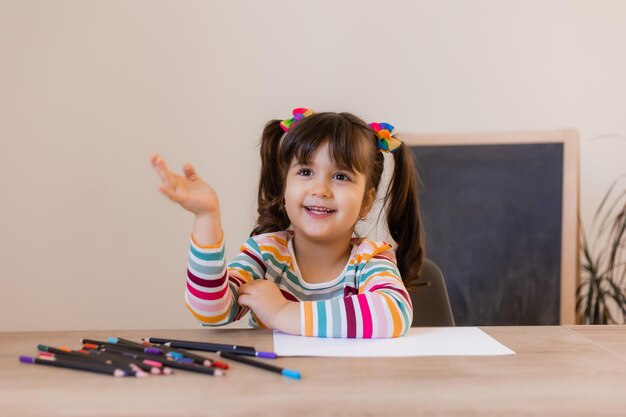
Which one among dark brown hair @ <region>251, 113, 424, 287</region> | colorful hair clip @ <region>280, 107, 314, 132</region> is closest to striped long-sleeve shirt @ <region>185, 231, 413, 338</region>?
dark brown hair @ <region>251, 113, 424, 287</region>

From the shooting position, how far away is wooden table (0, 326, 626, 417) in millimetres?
719

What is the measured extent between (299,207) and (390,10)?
1609 millimetres

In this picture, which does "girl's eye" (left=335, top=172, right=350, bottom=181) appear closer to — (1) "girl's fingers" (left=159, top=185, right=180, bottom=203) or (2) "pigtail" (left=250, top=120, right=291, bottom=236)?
(2) "pigtail" (left=250, top=120, right=291, bottom=236)

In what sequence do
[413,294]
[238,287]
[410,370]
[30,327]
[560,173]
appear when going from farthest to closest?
[30,327] < [560,173] < [413,294] < [238,287] < [410,370]

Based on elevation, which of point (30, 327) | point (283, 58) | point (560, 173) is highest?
point (283, 58)

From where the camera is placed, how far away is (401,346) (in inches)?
39.9

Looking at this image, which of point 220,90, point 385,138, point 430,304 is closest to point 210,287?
point 385,138

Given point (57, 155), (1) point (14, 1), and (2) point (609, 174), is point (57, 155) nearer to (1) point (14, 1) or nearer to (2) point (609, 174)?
(1) point (14, 1)

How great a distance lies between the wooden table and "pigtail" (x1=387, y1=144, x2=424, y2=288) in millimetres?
571

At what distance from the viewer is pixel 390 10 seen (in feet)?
9.04

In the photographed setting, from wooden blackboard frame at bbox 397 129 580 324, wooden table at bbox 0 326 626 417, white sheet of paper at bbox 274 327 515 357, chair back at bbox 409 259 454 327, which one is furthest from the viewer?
wooden blackboard frame at bbox 397 129 580 324

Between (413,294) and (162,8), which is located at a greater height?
(162,8)

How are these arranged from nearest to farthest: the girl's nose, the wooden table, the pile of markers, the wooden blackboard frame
Result: the wooden table
the pile of markers
the girl's nose
the wooden blackboard frame

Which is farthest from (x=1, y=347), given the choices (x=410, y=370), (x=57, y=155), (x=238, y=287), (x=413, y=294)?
(x=57, y=155)
